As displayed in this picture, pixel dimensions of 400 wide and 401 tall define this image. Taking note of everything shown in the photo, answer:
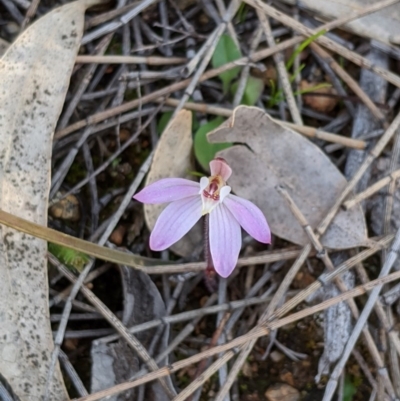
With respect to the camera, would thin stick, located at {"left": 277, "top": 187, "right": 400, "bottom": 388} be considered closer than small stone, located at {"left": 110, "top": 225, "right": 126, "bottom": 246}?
Yes

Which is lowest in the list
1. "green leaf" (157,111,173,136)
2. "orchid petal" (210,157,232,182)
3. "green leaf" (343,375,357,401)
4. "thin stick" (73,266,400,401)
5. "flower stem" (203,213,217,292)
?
"green leaf" (343,375,357,401)

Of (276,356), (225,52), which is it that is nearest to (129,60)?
(225,52)

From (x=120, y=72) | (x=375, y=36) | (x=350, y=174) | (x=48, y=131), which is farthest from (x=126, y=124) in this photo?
(x=375, y=36)

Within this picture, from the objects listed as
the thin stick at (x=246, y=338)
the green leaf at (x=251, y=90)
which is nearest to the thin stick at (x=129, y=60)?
the green leaf at (x=251, y=90)

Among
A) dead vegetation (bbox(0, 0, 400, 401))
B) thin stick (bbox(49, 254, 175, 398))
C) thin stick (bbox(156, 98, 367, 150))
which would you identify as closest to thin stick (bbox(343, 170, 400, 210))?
dead vegetation (bbox(0, 0, 400, 401))

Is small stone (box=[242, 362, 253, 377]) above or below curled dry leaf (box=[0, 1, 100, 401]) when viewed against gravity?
below

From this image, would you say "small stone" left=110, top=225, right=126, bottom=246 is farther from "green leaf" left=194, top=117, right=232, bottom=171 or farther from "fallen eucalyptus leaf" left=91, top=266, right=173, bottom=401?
"green leaf" left=194, top=117, right=232, bottom=171

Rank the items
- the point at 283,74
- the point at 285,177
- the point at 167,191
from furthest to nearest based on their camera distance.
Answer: the point at 283,74 → the point at 285,177 → the point at 167,191

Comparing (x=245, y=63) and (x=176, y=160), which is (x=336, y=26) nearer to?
(x=245, y=63)
